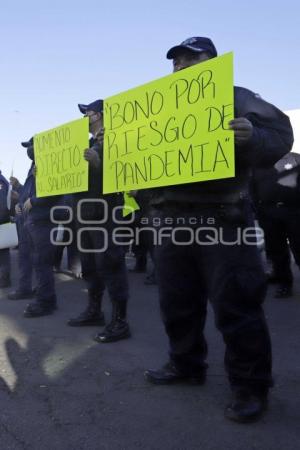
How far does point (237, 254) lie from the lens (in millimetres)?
2457

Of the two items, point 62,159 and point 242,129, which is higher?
point 62,159

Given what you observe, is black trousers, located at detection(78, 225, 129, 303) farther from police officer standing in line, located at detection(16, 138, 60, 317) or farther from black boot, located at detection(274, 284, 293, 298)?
black boot, located at detection(274, 284, 293, 298)

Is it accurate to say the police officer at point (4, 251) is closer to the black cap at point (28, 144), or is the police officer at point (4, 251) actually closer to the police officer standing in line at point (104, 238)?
the black cap at point (28, 144)

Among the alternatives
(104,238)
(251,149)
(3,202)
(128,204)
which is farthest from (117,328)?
(3,202)

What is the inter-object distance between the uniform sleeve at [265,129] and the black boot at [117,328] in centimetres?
181

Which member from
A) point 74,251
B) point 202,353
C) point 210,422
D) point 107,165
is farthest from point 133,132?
point 74,251

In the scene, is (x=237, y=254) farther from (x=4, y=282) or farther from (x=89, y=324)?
(x=4, y=282)

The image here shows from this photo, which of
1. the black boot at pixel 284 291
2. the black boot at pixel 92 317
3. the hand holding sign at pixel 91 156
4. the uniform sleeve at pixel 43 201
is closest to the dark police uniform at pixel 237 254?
the hand holding sign at pixel 91 156

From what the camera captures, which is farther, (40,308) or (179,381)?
(40,308)

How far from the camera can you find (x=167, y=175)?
275 cm

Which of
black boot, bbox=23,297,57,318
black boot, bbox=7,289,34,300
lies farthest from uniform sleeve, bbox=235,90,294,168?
black boot, bbox=7,289,34,300

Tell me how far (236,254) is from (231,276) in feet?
0.37

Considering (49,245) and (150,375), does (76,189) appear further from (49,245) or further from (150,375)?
(150,375)

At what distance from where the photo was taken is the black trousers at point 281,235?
5.18 metres
